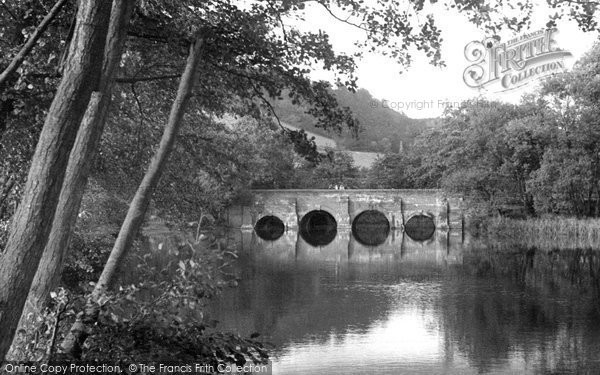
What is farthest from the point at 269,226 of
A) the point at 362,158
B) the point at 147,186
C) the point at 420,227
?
the point at 147,186

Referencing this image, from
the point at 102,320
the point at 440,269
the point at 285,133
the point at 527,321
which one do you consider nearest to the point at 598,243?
the point at 440,269

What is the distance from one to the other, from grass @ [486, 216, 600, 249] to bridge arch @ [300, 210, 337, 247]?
9.39m

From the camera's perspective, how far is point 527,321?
12.2 m

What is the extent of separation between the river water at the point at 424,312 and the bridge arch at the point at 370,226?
13.7 metres

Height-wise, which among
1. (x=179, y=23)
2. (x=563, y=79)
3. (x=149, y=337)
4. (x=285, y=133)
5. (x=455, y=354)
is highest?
(x=563, y=79)

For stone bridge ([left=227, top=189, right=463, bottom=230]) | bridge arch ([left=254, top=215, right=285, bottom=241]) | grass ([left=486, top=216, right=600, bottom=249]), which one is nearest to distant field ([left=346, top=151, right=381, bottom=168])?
bridge arch ([left=254, top=215, right=285, bottom=241])

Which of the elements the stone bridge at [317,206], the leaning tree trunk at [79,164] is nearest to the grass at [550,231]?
the stone bridge at [317,206]

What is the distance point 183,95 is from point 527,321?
9.60 meters

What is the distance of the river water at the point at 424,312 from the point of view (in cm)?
952

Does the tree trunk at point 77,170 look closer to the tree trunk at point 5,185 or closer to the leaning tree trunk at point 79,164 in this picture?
the leaning tree trunk at point 79,164

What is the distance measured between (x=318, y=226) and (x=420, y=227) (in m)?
7.35

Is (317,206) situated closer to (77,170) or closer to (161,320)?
(161,320)

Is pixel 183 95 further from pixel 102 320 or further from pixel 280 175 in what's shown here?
pixel 280 175

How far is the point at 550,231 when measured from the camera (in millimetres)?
30953
